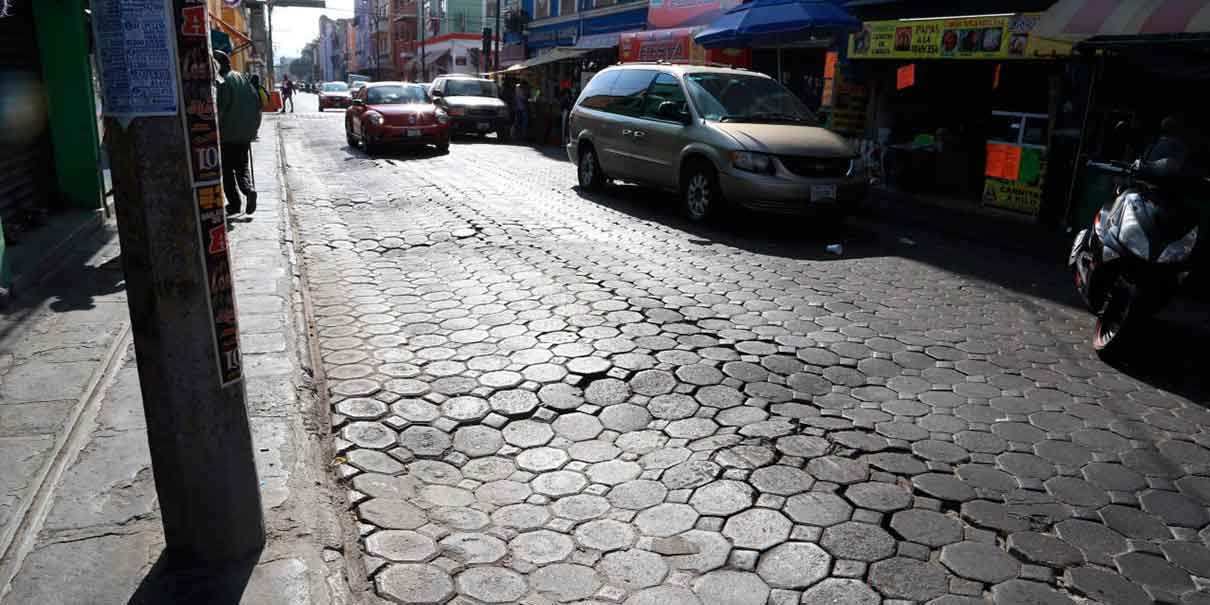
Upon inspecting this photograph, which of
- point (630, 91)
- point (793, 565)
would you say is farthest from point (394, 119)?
point (793, 565)

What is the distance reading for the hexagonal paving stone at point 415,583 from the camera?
2.86 meters

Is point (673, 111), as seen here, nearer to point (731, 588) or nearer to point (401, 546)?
point (401, 546)

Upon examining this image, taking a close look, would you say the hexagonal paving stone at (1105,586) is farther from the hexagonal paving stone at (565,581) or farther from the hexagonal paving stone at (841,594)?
the hexagonal paving stone at (565,581)

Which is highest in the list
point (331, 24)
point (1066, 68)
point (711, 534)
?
point (331, 24)

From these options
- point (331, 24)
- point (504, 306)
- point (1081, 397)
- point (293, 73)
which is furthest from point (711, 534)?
point (293, 73)

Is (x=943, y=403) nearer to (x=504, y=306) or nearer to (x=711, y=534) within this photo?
(x=711, y=534)

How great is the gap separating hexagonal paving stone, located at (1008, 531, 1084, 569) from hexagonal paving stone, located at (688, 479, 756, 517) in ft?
3.30

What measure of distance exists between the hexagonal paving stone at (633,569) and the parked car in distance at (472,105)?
21016 mm

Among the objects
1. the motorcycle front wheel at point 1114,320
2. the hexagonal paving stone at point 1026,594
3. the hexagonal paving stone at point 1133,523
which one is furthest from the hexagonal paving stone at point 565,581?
the motorcycle front wheel at point 1114,320

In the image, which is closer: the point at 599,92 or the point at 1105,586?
the point at 1105,586

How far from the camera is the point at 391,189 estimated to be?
1241cm

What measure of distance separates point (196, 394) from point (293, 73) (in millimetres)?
174151

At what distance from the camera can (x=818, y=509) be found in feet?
11.3

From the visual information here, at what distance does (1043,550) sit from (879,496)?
0.63 metres
